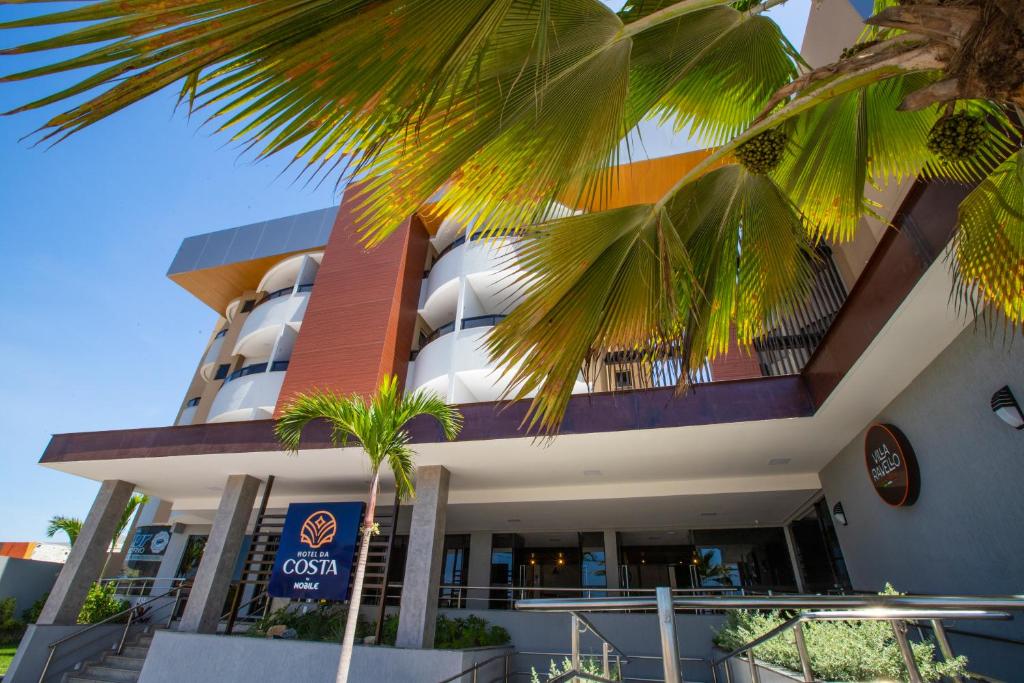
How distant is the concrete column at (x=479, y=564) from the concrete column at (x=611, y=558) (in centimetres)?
346

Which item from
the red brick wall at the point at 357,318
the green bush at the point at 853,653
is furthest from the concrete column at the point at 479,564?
the green bush at the point at 853,653

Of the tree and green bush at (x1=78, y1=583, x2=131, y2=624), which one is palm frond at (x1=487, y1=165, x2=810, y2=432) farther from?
green bush at (x1=78, y1=583, x2=131, y2=624)

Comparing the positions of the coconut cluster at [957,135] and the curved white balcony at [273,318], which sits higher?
the curved white balcony at [273,318]

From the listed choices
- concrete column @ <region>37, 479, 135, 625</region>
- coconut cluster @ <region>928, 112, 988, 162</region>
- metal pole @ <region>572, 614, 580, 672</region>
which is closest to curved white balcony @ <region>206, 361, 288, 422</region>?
concrete column @ <region>37, 479, 135, 625</region>

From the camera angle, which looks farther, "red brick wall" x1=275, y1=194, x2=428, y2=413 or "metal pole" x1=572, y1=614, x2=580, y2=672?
"red brick wall" x1=275, y1=194, x2=428, y2=413

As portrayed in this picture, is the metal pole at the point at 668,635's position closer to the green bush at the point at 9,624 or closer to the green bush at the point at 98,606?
the green bush at the point at 98,606

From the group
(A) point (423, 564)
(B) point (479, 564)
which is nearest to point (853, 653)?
(A) point (423, 564)

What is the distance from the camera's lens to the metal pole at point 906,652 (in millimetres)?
2104

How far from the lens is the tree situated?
134 cm

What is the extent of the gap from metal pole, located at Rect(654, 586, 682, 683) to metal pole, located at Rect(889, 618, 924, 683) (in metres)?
1.31

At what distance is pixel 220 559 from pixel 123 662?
371cm

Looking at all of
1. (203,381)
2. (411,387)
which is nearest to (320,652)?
(411,387)

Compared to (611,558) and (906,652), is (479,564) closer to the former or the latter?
(611,558)

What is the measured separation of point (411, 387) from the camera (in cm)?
1458
